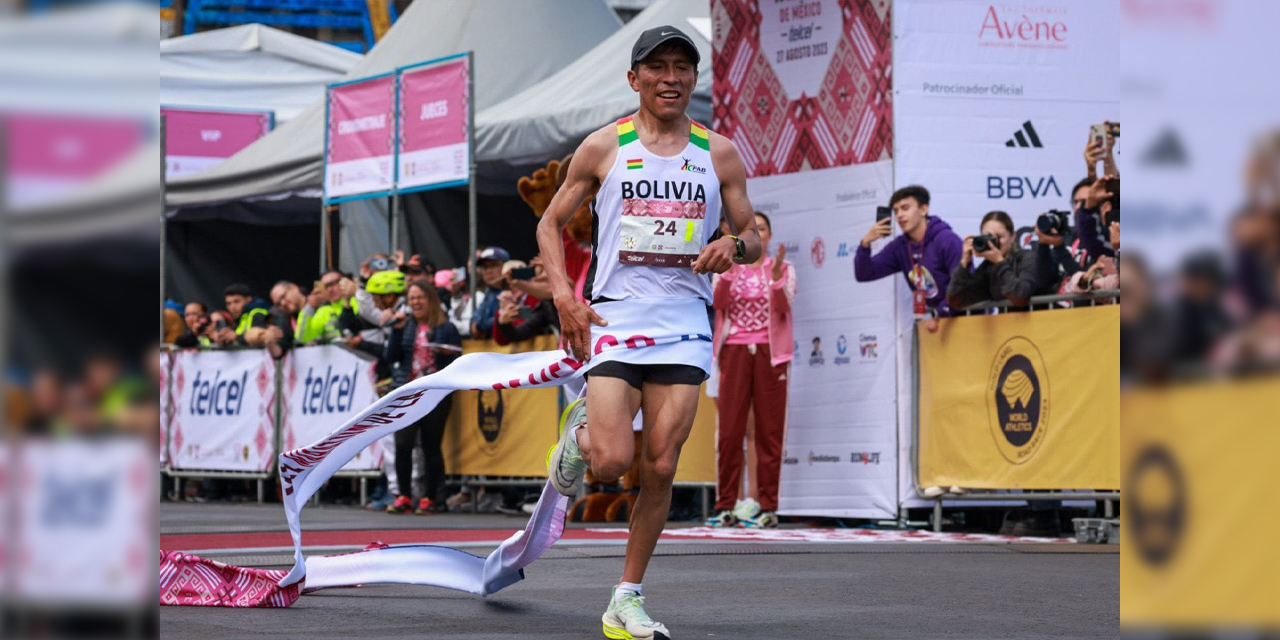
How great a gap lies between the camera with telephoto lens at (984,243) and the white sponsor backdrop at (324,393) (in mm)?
6837

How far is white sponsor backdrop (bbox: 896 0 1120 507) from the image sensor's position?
12320 mm

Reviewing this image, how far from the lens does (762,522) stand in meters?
12.6

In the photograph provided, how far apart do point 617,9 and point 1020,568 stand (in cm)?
3623

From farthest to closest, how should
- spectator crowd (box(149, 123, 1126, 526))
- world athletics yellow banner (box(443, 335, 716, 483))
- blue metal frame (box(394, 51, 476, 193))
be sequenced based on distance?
blue metal frame (box(394, 51, 476, 193)) < world athletics yellow banner (box(443, 335, 716, 483)) < spectator crowd (box(149, 123, 1126, 526))

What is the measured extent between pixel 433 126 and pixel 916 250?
→ 610 centimetres

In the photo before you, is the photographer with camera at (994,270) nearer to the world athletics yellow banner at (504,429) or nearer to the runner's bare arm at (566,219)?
the world athletics yellow banner at (504,429)

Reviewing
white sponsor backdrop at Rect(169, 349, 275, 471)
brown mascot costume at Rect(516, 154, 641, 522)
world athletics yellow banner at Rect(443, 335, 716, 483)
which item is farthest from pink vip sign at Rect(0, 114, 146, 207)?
white sponsor backdrop at Rect(169, 349, 275, 471)

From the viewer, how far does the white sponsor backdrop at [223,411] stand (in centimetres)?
1850

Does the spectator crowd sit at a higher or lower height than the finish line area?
higher

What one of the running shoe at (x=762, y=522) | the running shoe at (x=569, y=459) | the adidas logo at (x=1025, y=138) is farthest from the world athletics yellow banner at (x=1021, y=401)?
the running shoe at (x=569, y=459)

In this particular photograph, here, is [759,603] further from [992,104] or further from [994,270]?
[992,104]

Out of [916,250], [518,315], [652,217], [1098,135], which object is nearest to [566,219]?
[652,217]

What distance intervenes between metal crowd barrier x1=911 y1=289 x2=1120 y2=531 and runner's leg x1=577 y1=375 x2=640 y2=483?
16.9ft

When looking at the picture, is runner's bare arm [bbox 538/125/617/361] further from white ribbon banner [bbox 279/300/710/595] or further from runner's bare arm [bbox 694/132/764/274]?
runner's bare arm [bbox 694/132/764/274]
